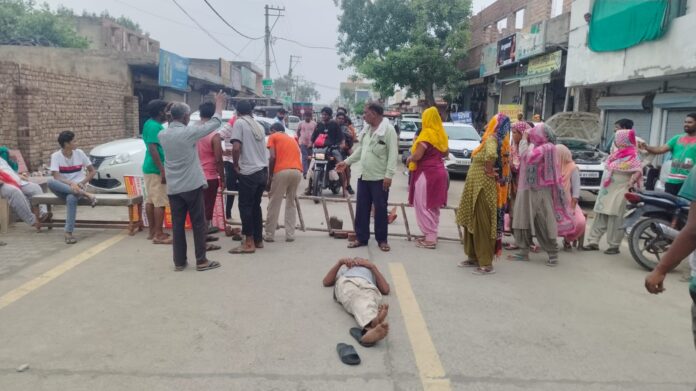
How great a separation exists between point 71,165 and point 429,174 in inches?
181

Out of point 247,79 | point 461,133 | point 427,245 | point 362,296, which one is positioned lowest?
point 427,245

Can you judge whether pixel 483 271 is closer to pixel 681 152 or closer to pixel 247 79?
pixel 681 152

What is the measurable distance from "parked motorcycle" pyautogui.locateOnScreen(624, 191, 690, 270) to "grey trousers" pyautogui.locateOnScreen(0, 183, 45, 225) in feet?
24.6

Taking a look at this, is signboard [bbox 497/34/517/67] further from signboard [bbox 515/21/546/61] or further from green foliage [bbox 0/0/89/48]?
green foliage [bbox 0/0/89/48]

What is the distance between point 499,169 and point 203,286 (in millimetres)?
3163

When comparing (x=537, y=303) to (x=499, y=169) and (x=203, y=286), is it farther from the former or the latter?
(x=203, y=286)

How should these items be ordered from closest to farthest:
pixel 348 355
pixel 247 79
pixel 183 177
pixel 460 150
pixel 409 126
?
pixel 348 355 < pixel 183 177 < pixel 460 150 < pixel 409 126 < pixel 247 79

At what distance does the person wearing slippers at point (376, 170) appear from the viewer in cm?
653

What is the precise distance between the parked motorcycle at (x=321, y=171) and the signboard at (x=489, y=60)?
43.0 feet

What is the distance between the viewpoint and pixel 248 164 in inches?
247

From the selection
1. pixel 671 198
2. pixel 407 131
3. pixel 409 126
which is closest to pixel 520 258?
pixel 671 198

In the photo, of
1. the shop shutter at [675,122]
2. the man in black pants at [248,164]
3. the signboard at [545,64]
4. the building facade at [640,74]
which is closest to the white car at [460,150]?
the building facade at [640,74]

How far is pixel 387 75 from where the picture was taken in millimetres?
26109

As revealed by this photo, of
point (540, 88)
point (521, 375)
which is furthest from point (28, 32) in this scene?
point (521, 375)
